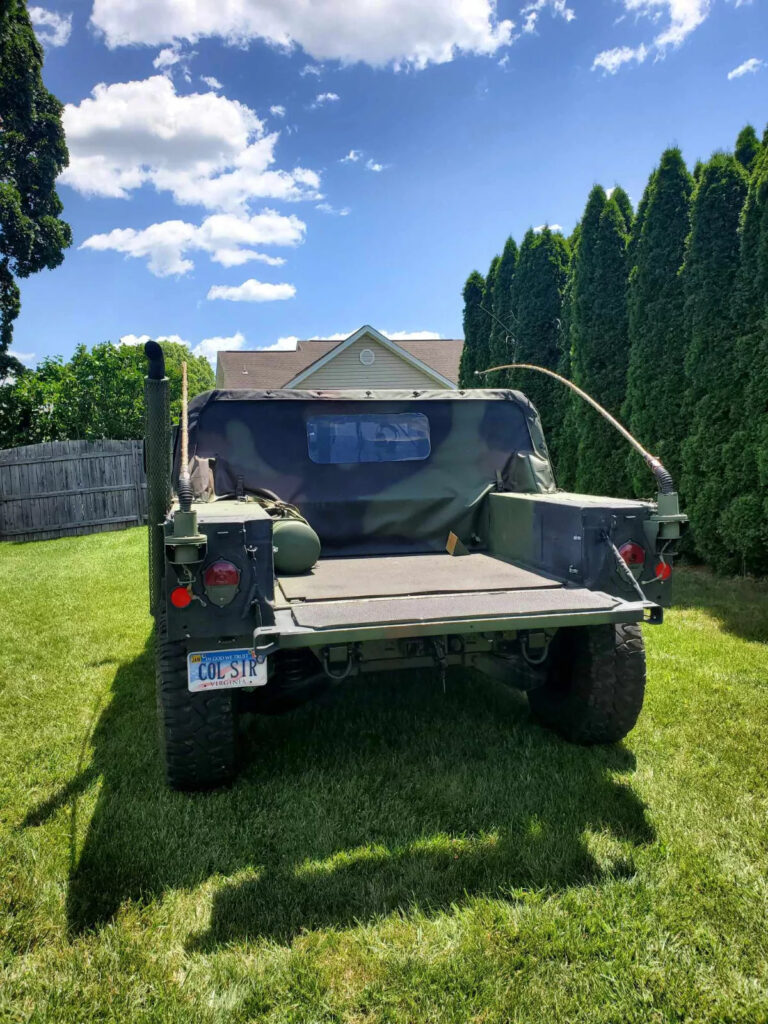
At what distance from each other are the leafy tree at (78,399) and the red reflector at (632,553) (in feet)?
58.3

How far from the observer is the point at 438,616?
118 inches

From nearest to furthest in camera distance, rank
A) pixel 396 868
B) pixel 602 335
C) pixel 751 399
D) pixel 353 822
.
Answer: pixel 396 868, pixel 353 822, pixel 751 399, pixel 602 335

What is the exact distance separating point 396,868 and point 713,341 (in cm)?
785

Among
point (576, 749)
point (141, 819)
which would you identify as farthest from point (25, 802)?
point (576, 749)

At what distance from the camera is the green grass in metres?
2.20

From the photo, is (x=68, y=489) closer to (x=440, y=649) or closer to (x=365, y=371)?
(x=365, y=371)

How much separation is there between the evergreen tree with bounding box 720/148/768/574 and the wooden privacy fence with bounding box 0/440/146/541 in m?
14.1

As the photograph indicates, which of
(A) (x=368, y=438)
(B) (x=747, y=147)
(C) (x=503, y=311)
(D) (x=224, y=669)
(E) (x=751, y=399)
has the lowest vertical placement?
(D) (x=224, y=669)

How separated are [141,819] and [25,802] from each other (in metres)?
0.68

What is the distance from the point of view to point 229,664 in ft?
9.87

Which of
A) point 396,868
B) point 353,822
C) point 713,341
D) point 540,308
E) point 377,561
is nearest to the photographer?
point 396,868

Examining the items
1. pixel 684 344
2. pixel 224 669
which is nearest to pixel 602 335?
pixel 684 344

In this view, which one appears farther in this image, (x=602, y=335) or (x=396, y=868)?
(x=602, y=335)

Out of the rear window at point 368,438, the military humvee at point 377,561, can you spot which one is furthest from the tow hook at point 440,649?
the rear window at point 368,438
